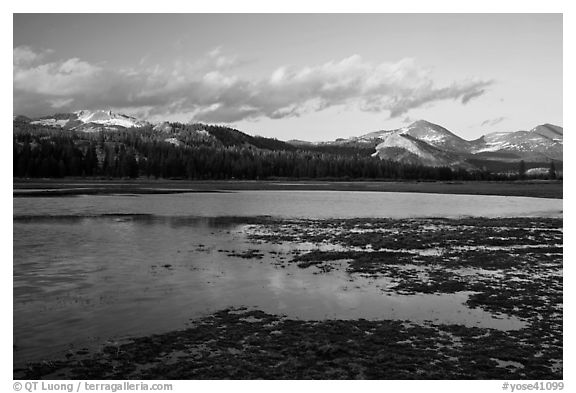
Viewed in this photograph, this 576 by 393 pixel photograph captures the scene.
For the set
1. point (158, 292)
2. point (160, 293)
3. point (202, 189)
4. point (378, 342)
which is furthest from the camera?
point (202, 189)

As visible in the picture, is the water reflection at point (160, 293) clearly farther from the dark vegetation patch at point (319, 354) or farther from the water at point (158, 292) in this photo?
the dark vegetation patch at point (319, 354)

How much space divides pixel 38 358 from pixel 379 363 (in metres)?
11.2

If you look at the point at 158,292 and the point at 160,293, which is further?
the point at 158,292

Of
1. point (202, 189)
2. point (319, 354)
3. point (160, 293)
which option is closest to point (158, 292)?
point (160, 293)

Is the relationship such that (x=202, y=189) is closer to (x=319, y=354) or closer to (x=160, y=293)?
(x=160, y=293)

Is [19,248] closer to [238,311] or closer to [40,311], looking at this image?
[40,311]

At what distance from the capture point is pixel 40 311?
20.0 meters

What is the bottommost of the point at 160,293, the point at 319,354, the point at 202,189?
the point at 319,354

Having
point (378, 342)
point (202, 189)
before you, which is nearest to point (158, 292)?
point (378, 342)

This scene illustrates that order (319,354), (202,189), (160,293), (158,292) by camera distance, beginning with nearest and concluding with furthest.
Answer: (319,354)
(160,293)
(158,292)
(202,189)

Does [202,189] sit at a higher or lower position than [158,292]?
higher

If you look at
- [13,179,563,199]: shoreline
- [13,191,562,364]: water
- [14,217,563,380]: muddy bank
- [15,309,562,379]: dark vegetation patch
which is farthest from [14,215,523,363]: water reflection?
[13,179,563,199]: shoreline

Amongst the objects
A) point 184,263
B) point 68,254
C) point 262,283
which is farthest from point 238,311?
point 68,254

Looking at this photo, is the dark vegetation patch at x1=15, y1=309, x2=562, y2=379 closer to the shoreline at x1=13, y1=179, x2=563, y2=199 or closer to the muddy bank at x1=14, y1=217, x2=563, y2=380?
the muddy bank at x1=14, y1=217, x2=563, y2=380
